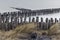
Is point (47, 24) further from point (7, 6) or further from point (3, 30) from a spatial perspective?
point (7, 6)

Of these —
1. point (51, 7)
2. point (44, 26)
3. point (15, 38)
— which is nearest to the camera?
point (15, 38)

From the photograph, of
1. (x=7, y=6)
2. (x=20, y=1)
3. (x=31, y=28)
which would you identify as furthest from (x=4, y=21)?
(x=20, y=1)

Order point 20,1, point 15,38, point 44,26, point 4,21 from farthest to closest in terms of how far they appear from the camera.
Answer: point 20,1
point 4,21
point 44,26
point 15,38

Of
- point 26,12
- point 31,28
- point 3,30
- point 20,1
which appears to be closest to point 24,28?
point 31,28

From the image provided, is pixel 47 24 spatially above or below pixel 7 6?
above

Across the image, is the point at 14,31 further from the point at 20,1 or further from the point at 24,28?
the point at 20,1

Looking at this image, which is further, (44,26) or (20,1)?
(20,1)

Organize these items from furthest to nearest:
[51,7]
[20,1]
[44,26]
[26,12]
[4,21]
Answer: [20,1]
[51,7]
[26,12]
[4,21]
[44,26]

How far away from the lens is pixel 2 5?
13.7 feet

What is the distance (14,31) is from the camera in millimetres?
2496

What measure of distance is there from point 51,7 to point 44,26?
156 centimetres

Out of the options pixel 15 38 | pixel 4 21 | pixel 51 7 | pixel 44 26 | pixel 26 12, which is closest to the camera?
pixel 15 38

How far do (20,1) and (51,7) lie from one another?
0.69 m

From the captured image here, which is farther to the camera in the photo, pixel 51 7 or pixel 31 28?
pixel 51 7
